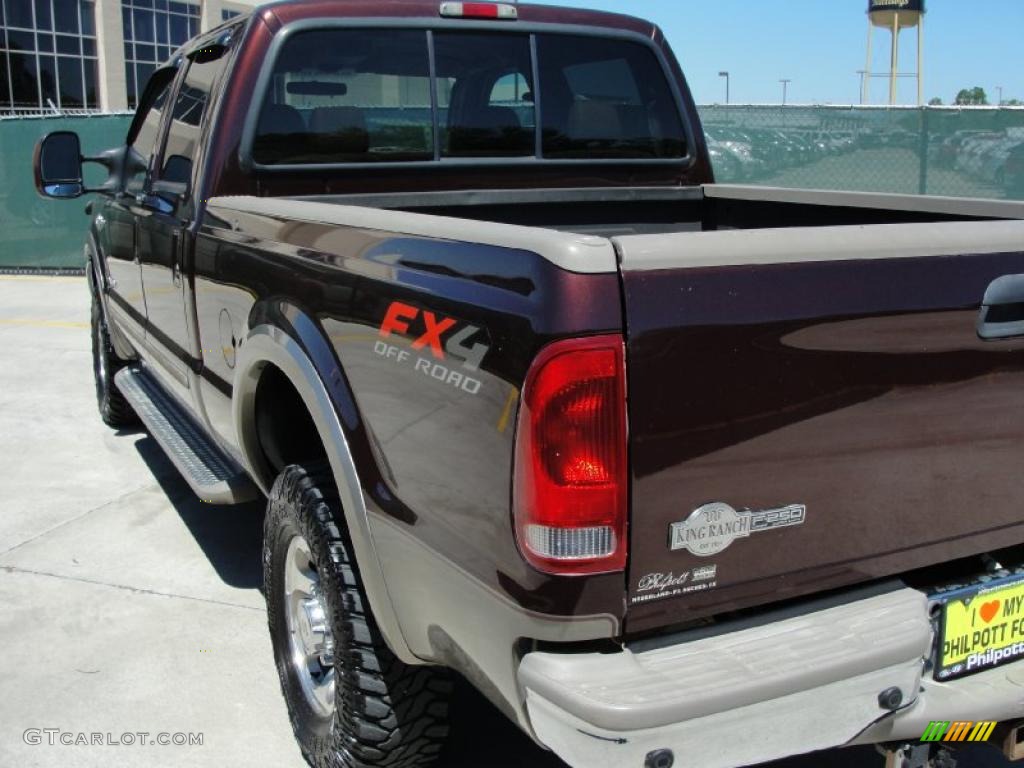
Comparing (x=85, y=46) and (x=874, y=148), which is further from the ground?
(x=85, y=46)

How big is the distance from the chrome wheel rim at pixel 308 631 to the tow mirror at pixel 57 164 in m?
2.70

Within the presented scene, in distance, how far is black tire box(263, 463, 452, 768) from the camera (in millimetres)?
2564

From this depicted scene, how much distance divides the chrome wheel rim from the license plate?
1491mm

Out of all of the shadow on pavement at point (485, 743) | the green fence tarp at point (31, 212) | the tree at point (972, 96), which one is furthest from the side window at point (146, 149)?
the tree at point (972, 96)

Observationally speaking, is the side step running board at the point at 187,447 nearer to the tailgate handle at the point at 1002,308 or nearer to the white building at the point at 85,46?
the tailgate handle at the point at 1002,308

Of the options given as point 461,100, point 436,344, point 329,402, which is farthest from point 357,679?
point 461,100

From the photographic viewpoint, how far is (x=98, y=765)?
10.1 ft

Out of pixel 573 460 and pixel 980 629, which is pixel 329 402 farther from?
pixel 980 629

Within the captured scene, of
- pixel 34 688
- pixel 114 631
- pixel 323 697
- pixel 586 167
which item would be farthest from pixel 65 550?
pixel 586 167

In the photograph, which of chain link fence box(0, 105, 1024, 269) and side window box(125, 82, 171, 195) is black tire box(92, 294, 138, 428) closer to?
side window box(125, 82, 171, 195)

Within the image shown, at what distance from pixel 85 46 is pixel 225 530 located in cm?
2885

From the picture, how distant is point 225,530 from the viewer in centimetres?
485

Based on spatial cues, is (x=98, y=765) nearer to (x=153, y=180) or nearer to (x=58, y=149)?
(x=153, y=180)

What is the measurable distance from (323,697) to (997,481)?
6.03 feet
